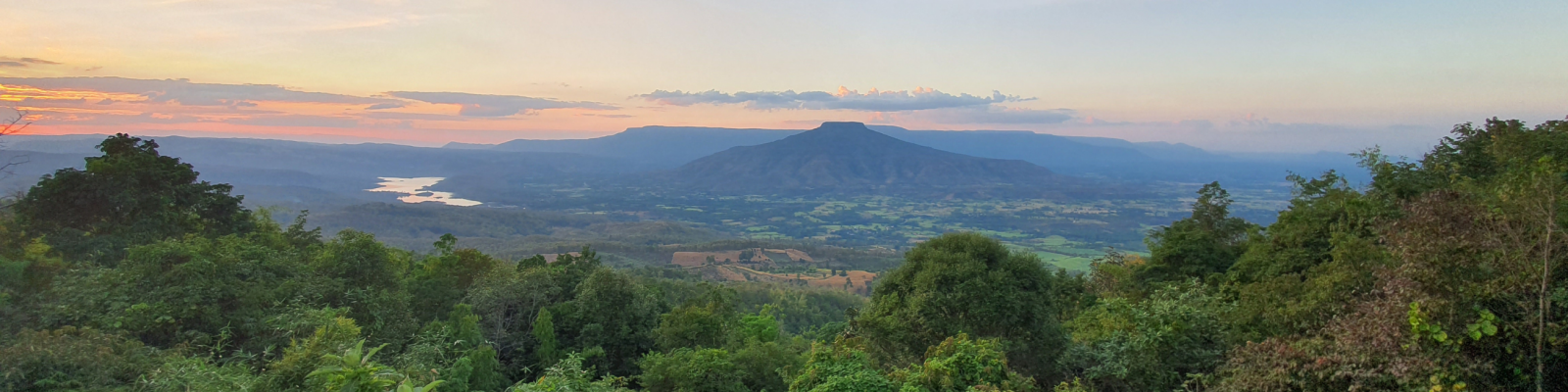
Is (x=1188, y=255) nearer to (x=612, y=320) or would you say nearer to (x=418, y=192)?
(x=612, y=320)

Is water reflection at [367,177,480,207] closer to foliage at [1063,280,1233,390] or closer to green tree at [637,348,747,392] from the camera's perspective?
green tree at [637,348,747,392]

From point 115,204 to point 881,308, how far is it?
19.9 m

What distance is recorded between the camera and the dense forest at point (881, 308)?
6086mm

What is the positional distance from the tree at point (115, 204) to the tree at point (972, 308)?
60.9 feet

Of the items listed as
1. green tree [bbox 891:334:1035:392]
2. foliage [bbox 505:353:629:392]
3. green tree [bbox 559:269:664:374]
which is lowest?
green tree [bbox 559:269:664:374]

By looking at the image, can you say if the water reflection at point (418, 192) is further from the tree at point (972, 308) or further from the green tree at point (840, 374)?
the green tree at point (840, 374)

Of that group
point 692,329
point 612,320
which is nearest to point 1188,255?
point 692,329

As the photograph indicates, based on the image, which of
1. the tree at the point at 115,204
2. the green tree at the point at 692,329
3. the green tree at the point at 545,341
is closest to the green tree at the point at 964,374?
the green tree at the point at 692,329

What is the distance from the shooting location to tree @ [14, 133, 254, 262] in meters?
16.1

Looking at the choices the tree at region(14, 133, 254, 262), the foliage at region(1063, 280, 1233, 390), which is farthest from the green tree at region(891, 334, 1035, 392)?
the tree at region(14, 133, 254, 262)

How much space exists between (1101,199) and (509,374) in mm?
147887

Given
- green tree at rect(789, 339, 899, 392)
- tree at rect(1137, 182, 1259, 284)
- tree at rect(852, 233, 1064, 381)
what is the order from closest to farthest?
1. green tree at rect(789, 339, 899, 392)
2. tree at rect(852, 233, 1064, 381)
3. tree at rect(1137, 182, 1259, 284)

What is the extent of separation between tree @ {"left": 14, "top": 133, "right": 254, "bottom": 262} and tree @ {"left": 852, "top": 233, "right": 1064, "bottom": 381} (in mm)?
18555

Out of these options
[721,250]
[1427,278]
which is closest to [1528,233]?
[1427,278]
